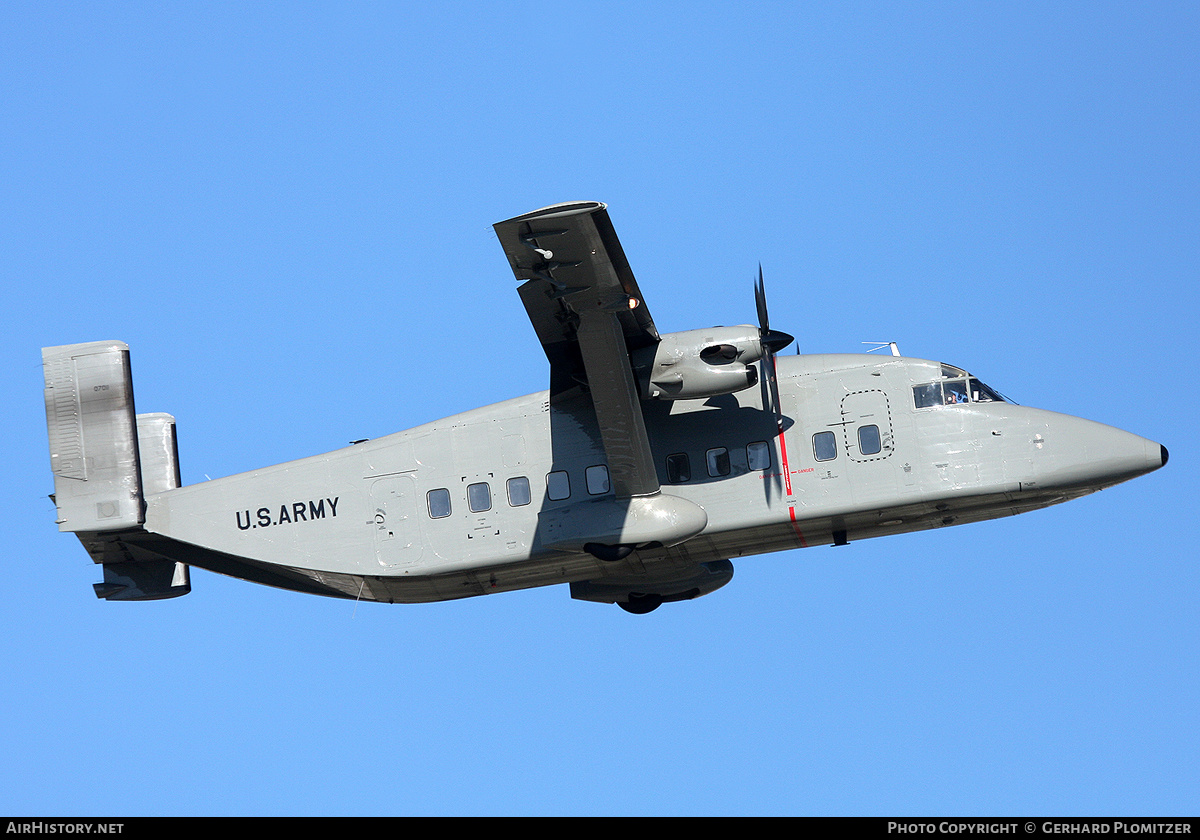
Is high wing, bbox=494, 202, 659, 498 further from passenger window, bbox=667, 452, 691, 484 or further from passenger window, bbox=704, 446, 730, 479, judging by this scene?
passenger window, bbox=704, 446, 730, 479

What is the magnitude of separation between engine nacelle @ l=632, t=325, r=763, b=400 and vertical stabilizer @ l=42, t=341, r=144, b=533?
7.49m

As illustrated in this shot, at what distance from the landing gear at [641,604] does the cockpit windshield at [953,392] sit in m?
4.97

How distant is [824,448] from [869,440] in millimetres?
609

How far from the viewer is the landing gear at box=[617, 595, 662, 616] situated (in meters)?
18.9

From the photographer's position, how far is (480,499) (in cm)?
1734

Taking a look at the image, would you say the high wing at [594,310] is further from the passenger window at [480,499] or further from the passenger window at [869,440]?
the passenger window at [869,440]

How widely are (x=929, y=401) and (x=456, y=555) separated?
673cm

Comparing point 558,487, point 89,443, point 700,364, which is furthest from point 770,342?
point 89,443

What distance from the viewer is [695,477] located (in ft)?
55.4

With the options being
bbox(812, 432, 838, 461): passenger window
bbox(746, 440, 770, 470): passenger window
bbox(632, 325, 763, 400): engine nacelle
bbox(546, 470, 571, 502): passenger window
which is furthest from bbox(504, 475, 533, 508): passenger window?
bbox(812, 432, 838, 461): passenger window
